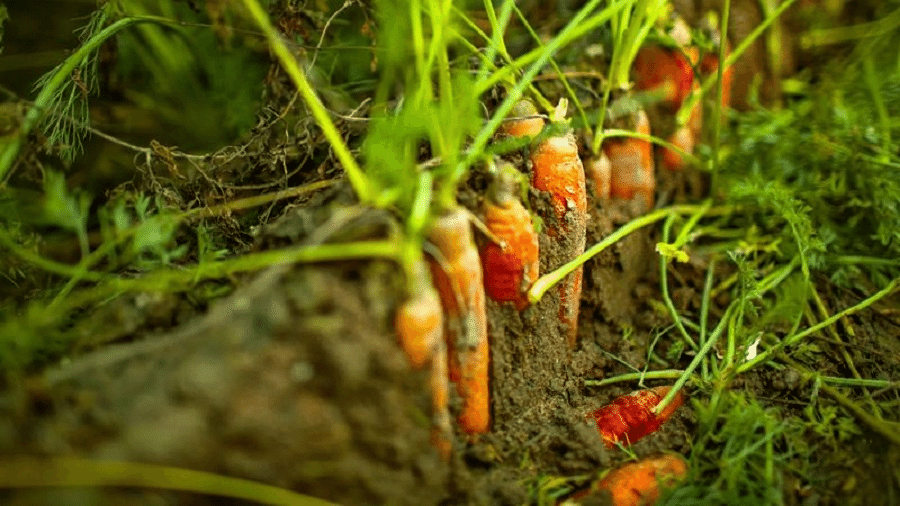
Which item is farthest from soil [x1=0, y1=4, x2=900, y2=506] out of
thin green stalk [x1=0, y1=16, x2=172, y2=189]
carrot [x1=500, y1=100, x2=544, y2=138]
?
thin green stalk [x1=0, y1=16, x2=172, y2=189]

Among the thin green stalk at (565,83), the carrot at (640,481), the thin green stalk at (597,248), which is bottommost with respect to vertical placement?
the carrot at (640,481)

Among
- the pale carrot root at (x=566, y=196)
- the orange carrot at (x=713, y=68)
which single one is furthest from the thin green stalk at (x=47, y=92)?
the orange carrot at (x=713, y=68)

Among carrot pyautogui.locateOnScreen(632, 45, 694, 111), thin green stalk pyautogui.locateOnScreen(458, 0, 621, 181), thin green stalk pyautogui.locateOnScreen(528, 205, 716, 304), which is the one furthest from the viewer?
carrot pyautogui.locateOnScreen(632, 45, 694, 111)

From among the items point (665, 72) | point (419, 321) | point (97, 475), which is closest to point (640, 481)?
point (419, 321)

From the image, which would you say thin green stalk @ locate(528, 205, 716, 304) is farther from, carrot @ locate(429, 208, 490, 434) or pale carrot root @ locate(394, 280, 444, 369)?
pale carrot root @ locate(394, 280, 444, 369)

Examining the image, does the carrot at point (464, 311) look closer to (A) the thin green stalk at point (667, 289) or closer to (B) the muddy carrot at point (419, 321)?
Answer: (B) the muddy carrot at point (419, 321)

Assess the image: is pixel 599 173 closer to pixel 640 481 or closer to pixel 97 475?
pixel 640 481
